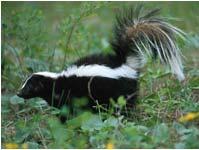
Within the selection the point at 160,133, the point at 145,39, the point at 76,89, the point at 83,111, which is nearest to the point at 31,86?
the point at 76,89

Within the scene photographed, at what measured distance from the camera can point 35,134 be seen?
602 centimetres

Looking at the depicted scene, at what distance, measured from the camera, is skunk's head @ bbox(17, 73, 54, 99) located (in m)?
7.14

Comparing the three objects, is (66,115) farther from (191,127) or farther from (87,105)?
(191,127)

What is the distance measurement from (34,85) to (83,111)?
767 millimetres

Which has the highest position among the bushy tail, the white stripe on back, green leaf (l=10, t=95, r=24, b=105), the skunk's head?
the bushy tail

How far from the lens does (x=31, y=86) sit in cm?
716

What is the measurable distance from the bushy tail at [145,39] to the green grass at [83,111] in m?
0.41

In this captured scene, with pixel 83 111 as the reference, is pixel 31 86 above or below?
above

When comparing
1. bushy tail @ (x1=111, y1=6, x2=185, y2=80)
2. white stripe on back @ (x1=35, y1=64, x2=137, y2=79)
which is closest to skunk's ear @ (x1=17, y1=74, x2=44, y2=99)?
white stripe on back @ (x1=35, y1=64, x2=137, y2=79)

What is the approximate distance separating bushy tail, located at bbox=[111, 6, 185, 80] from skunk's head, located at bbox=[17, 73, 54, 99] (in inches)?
36.0

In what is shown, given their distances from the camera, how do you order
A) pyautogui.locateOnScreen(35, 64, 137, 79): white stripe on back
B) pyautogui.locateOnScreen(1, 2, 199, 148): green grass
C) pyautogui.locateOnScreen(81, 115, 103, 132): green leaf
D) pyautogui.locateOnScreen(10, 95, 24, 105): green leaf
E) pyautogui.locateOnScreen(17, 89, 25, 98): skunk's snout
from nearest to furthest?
pyautogui.locateOnScreen(1, 2, 199, 148): green grass, pyautogui.locateOnScreen(81, 115, 103, 132): green leaf, pyautogui.locateOnScreen(35, 64, 137, 79): white stripe on back, pyautogui.locateOnScreen(10, 95, 24, 105): green leaf, pyautogui.locateOnScreen(17, 89, 25, 98): skunk's snout

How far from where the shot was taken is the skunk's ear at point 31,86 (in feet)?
23.4

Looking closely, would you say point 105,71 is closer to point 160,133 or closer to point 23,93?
point 23,93

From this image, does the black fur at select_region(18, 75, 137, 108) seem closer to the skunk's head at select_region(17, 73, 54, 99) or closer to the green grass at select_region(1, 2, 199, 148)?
the skunk's head at select_region(17, 73, 54, 99)
